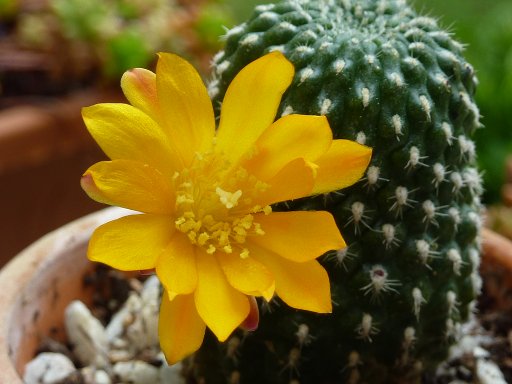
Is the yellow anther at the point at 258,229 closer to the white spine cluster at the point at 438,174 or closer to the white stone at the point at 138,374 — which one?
the white spine cluster at the point at 438,174

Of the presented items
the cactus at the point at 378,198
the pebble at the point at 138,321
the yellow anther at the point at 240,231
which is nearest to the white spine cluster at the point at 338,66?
the cactus at the point at 378,198

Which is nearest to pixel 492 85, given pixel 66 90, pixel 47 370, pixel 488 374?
pixel 66 90

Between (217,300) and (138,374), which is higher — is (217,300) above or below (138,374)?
above

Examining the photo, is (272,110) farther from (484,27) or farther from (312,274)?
(484,27)

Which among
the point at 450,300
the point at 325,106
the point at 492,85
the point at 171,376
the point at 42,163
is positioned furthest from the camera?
the point at 492,85

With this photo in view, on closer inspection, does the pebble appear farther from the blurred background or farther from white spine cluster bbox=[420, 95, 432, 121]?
the blurred background

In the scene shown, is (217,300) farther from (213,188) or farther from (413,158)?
(413,158)

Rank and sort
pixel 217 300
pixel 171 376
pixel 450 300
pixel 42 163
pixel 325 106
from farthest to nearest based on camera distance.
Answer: pixel 42 163, pixel 171 376, pixel 450 300, pixel 325 106, pixel 217 300

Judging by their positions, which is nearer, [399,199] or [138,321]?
[399,199]
